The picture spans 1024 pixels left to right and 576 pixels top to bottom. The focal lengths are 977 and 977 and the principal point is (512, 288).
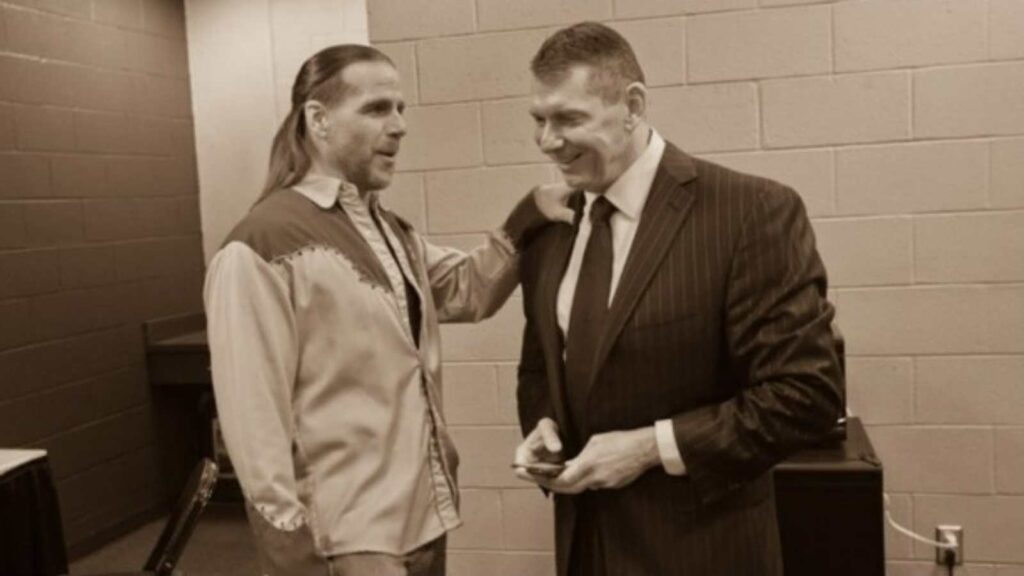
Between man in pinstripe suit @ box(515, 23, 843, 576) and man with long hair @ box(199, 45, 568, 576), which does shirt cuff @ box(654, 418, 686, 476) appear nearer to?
man in pinstripe suit @ box(515, 23, 843, 576)

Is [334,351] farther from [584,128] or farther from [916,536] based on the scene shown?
[916,536]

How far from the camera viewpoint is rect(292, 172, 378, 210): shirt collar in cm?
197

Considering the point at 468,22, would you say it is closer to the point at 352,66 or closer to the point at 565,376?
the point at 352,66

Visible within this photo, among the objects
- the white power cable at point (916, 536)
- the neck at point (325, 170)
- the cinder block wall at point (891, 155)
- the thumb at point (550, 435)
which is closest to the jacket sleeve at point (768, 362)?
the thumb at point (550, 435)

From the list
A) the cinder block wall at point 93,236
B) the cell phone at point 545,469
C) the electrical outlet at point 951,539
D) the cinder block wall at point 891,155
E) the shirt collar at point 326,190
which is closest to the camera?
the cell phone at point 545,469

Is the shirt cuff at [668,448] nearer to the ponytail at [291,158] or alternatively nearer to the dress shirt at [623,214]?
the dress shirt at [623,214]

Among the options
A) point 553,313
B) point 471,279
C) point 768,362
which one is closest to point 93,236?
point 471,279

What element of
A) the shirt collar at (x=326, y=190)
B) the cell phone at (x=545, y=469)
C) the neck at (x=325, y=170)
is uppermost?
the neck at (x=325, y=170)

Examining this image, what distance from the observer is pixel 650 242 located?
1589 millimetres

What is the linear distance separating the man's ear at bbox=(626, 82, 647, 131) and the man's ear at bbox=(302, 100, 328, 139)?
0.67 metres

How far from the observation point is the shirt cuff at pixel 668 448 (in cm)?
154

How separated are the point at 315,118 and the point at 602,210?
2.20 feet

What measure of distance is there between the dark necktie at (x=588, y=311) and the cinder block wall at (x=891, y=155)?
1299 mm

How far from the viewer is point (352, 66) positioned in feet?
6.52
